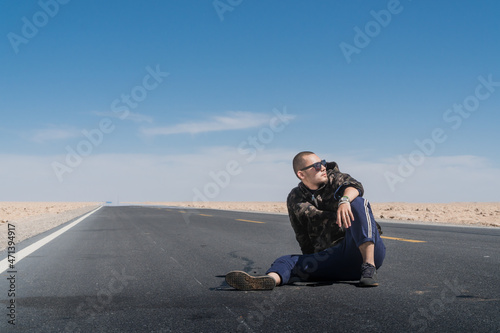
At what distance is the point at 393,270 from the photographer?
5680 mm

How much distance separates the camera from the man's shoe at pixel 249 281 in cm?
439

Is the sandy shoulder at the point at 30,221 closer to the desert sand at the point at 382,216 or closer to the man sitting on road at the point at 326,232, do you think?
the desert sand at the point at 382,216

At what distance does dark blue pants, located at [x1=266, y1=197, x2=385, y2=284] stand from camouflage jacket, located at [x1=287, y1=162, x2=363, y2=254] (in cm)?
12

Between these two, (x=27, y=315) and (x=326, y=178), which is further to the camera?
(x=326, y=178)

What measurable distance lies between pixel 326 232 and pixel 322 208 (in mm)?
301

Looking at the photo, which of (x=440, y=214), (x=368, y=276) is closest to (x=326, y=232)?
(x=368, y=276)

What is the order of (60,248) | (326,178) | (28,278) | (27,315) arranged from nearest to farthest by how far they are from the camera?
(27,315)
(326,178)
(28,278)
(60,248)

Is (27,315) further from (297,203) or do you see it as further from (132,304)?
(297,203)

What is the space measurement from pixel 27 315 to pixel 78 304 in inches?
18.4

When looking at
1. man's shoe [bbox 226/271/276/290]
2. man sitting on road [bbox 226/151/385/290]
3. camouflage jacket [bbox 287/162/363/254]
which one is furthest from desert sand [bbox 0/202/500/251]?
camouflage jacket [bbox 287/162/363/254]

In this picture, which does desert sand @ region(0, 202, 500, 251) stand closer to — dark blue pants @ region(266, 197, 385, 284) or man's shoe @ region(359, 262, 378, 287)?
dark blue pants @ region(266, 197, 385, 284)

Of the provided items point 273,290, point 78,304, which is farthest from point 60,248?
point 273,290

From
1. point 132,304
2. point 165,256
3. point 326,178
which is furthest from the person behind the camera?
point 165,256

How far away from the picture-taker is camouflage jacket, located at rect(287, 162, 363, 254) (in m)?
4.49
